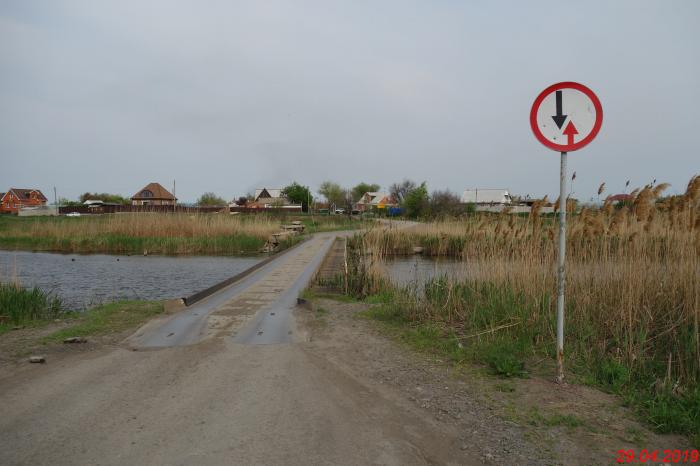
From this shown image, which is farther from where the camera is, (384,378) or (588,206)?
(588,206)

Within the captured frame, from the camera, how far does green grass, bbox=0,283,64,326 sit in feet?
23.4

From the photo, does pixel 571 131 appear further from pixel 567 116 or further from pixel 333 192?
pixel 333 192

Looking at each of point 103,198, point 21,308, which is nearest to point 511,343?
point 21,308

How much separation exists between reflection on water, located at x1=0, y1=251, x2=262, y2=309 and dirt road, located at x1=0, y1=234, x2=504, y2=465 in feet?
17.4

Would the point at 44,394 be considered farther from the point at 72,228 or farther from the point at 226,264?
the point at 72,228

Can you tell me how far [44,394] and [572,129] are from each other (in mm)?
5123

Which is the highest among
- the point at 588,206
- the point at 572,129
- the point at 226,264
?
the point at 572,129

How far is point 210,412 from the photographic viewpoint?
12.1 ft

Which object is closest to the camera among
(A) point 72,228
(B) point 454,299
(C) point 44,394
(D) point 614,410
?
(D) point 614,410

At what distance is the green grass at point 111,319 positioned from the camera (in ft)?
20.5

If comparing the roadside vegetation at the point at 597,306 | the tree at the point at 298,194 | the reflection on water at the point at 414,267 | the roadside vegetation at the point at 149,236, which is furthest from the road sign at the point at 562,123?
the tree at the point at 298,194

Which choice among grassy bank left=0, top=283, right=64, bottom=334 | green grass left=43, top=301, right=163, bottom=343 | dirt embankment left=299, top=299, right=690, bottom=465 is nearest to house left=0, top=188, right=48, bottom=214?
grassy bank left=0, top=283, right=64, bottom=334

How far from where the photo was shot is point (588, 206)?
22.5 ft

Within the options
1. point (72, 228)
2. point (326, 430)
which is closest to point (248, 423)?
point (326, 430)
